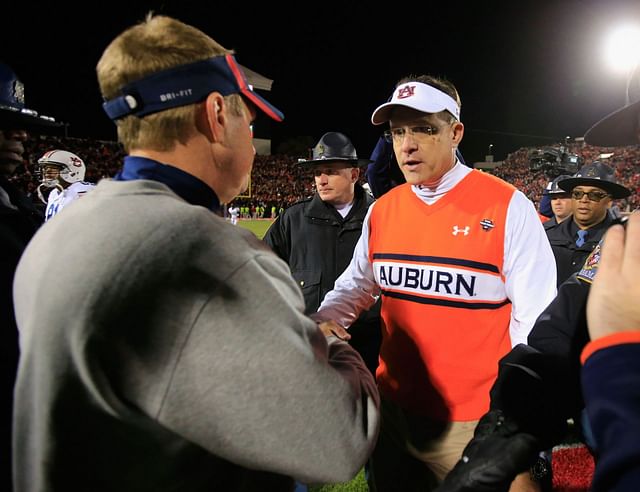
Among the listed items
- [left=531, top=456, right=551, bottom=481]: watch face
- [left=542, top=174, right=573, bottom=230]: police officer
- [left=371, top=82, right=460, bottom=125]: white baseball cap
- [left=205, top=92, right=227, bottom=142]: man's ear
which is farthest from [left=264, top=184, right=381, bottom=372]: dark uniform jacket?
[left=542, top=174, right=573, bottom=230]: police officer

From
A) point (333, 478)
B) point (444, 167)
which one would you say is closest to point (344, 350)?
point (333, 478)

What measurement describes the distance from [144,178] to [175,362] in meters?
0.48

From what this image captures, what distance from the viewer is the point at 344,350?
1.18 meters

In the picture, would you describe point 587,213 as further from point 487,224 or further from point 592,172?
point 487,224

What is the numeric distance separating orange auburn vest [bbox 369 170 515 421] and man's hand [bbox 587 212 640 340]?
1.23 metres

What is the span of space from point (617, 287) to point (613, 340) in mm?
91

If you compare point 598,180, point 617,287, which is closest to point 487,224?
point 617,287

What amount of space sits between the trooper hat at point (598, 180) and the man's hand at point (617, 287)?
413cm

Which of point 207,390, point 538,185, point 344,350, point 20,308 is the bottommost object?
point 538,185

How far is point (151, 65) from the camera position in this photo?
1092 mm

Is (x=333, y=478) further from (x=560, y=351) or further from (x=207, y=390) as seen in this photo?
(x=560, y=351)

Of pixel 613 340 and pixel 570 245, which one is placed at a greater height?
pixel 613 340

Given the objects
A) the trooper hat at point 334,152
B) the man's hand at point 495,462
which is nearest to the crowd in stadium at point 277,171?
the trooper hat at point 334,152

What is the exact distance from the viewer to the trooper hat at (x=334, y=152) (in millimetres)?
3852
